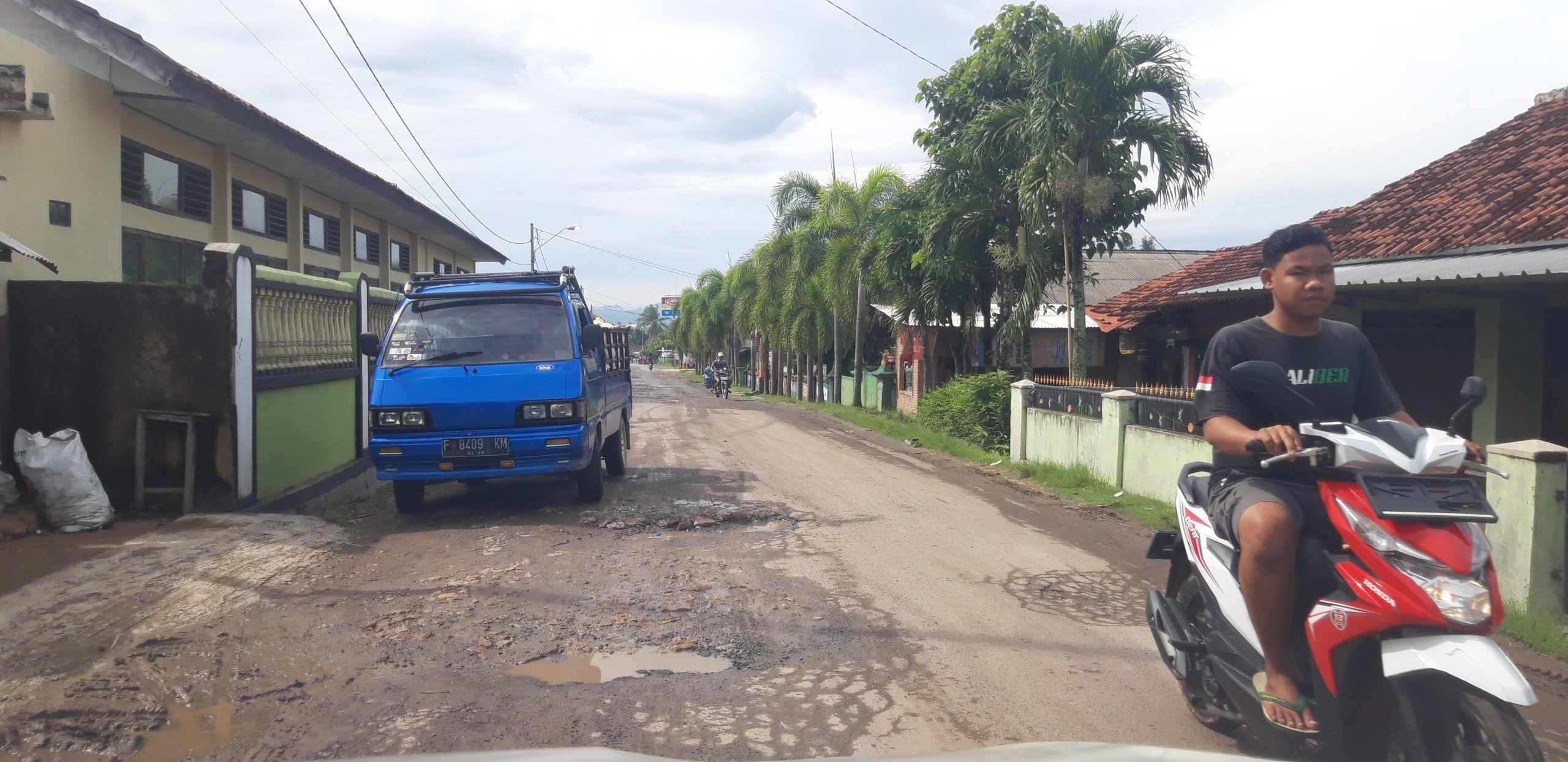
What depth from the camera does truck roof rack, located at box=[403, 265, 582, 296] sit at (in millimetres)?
9820

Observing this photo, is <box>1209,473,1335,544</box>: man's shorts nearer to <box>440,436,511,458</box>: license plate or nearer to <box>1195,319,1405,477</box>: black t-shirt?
<box>1195,319,1405,477</box>: black t-shirt

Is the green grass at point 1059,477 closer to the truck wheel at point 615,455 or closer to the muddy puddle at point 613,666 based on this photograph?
the truck wheel at point 615,455

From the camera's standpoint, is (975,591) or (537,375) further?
(537,375)

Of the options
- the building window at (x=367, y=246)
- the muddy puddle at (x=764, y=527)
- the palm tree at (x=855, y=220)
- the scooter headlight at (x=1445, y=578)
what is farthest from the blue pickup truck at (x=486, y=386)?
the palm tree at (x=855, y=220)

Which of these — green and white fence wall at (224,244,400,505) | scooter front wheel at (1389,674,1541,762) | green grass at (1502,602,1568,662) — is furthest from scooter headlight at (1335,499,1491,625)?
green and white fence wall at (224,244,400,505)

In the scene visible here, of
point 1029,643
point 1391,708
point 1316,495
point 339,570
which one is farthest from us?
point 339,570

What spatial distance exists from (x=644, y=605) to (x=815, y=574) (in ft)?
4.26

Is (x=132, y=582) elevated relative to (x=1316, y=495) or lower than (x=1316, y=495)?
lower

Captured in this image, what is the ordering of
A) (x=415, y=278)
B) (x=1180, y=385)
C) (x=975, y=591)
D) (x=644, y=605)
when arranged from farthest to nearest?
(x=1180, y=385)
(x=415, y=278)
(x=975, y=591)
(x=644, y=605)

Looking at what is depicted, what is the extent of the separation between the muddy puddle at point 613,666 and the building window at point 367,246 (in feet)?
55.0

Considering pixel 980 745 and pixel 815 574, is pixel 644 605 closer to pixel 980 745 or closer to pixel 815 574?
pixel 815 574

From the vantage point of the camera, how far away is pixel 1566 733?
13.5ft

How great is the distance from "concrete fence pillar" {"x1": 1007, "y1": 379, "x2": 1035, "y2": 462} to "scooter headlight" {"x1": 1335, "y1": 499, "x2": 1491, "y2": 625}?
11.6 m

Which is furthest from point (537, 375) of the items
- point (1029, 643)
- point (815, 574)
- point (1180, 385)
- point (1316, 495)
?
point (1180, 385)
